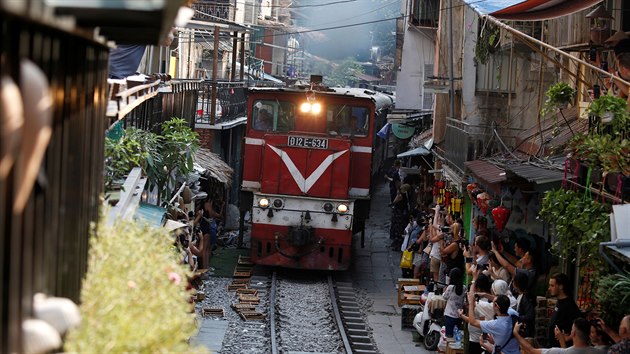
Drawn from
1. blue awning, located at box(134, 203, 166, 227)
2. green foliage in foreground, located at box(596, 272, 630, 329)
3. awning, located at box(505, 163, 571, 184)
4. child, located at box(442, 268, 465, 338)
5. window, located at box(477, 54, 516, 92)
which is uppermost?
window, located at box(477, 54, 516, 92)

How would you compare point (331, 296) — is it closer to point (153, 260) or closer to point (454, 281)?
point (454, 281)

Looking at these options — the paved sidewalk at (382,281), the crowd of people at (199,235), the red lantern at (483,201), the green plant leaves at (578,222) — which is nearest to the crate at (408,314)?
the paved sidewalk at (382,281)

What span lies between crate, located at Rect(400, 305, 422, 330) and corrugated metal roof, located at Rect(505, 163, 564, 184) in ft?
10.4

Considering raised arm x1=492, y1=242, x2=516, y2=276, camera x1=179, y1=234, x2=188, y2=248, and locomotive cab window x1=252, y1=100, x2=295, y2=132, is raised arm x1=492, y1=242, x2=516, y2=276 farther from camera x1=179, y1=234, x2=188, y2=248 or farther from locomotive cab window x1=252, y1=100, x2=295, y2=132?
locomotive cab window x1=252, y1=100, x2=295, y2=132

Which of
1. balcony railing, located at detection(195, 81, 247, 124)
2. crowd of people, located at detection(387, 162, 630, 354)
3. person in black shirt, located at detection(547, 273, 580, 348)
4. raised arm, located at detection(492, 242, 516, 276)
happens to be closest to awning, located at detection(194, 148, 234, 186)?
balcony railing, located at detection(195, 81, 247, 124)

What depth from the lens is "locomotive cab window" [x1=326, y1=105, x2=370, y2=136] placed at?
67.2 feet

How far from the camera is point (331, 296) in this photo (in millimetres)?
18531

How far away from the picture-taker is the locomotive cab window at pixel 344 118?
2047 centimetres

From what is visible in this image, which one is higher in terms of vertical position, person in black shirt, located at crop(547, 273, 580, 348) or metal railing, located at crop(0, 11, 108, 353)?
metal railing, located at crop(0, 11, 108, 353)

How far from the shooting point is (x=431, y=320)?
48.5 ft

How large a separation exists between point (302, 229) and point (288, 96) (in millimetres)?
2723

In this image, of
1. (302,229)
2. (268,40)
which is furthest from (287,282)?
(268,40)

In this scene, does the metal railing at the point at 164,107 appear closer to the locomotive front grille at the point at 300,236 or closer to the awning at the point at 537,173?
Answer: the locomotive front grille at the point at 300,236

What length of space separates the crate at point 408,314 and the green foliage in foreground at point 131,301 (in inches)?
413
